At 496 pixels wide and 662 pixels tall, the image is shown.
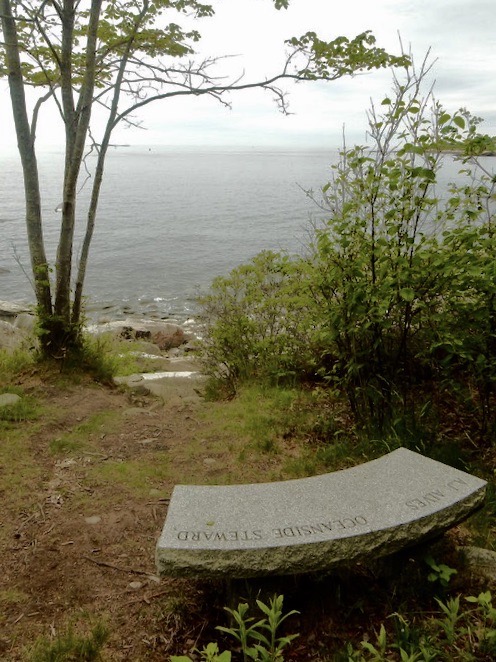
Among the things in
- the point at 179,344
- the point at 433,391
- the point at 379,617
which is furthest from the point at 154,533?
the point at 179,344

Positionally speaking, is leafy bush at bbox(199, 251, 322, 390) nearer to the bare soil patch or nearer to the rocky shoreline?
the bare soil patch

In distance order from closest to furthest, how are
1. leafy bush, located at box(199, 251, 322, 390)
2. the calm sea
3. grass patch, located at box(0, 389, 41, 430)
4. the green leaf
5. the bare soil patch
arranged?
the bare soil patch, the green leaf, grass patch, located at box(0, 389, 41, 430), leafy bush, located at box(199, 251, 322, 390), the calm sea

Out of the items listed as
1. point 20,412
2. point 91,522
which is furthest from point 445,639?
point 20,412

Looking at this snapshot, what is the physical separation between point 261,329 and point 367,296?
9.69ft

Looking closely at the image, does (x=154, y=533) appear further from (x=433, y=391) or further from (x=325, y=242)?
(x=433, y=391)

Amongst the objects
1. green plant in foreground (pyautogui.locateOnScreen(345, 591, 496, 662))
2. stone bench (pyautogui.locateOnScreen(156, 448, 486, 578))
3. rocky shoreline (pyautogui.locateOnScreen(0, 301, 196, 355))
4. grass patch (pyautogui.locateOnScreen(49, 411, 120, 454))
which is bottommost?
rocky shoreline (pyautogui.locateOnScreen(0, 301, 196, 355))

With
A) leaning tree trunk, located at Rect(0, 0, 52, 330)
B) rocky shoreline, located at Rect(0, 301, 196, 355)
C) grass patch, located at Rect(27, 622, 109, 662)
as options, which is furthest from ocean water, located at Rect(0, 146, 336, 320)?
grass patch, located at Rect(27, 622, 109, 662)

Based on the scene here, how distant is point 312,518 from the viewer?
9.91 feet

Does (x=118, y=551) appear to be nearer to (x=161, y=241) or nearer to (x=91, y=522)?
(x=91, y=522)

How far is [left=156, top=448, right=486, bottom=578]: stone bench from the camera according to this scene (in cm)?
270

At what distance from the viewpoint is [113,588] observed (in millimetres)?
3229

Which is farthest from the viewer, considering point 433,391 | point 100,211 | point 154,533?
point 100,211

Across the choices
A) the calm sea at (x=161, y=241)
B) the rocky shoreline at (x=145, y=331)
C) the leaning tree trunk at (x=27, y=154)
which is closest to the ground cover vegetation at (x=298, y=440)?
the leaning tree trunk at (x=27, y=154)

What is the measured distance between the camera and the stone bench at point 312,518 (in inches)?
106
